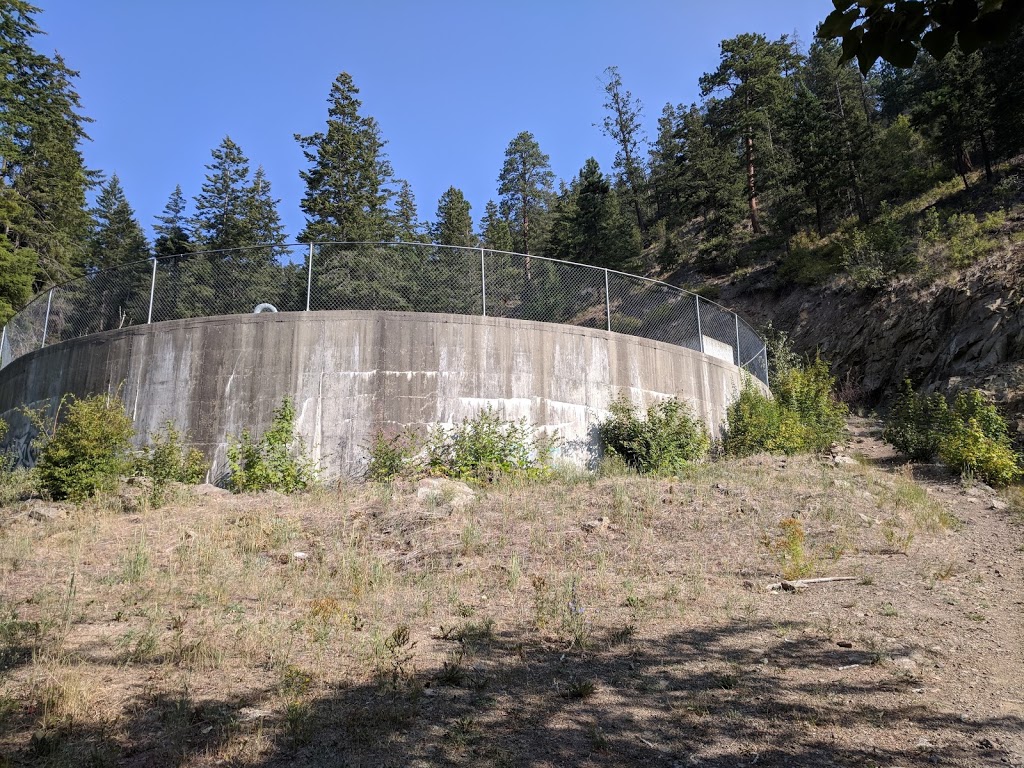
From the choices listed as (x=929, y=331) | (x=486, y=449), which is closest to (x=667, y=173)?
(x=929, y=331)

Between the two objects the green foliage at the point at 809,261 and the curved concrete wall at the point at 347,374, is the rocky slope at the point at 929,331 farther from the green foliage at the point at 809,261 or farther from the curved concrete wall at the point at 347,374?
the curved concrete wall at the point at 347,374

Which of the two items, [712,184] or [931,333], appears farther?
[712,184]

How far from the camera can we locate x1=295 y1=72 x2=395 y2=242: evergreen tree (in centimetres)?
3316

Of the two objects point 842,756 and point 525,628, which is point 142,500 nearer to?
point 525,628

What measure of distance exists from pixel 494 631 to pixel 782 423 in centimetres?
1064

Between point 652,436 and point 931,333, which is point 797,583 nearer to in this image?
point 652,436

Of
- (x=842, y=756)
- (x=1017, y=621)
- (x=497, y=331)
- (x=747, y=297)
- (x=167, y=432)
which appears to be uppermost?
(x=747, y=297)

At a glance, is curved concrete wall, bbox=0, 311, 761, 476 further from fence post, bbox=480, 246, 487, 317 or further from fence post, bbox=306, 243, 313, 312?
fence post, bbox=306, 243, 313, 312

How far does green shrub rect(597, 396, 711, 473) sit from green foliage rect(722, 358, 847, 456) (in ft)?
4.81

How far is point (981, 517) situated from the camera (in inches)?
377

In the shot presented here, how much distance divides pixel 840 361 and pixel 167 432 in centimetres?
1987

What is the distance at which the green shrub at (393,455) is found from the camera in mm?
11055

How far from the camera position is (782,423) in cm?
1440

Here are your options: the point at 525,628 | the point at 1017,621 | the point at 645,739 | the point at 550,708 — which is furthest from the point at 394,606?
the point at 1017,621
